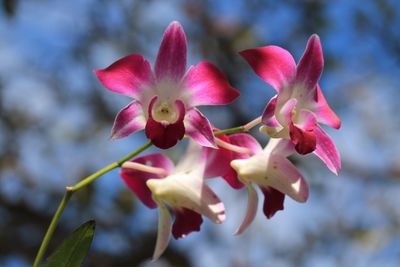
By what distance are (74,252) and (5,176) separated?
2.69 metres

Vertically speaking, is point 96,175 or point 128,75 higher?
point 128,75

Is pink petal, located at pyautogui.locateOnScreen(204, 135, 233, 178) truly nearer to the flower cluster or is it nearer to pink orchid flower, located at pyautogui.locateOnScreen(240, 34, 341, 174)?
the flower cluster

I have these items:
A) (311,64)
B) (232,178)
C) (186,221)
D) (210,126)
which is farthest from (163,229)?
(311,64)

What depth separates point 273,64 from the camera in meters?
1.07

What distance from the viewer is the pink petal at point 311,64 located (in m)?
1.08

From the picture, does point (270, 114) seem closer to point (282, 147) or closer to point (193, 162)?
point (282, 147)

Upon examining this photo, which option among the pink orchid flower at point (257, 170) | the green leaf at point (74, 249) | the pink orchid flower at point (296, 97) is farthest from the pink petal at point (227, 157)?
the green leaf at point (74, 249)

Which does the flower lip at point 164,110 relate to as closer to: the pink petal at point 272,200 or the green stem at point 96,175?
the green stem at point 96,175

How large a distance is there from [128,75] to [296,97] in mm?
258

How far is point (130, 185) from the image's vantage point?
4.26ft

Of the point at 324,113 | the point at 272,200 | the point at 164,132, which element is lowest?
the point at 272,200

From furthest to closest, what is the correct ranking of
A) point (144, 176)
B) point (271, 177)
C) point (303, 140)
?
point (144, 176)
point (271, 177)
point (303, 140)

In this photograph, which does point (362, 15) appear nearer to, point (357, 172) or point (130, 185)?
point (357, 172)

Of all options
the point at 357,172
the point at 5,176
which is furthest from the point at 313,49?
the point at 357,172
